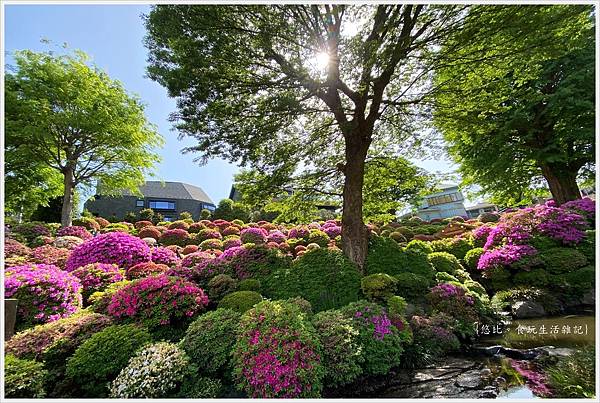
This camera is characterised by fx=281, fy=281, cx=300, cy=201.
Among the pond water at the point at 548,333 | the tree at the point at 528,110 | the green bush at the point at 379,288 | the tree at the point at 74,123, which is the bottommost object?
the pond water at the point at 548,333

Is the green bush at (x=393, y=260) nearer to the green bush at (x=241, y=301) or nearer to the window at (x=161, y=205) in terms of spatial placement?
the green bush at (x=241, y=301)

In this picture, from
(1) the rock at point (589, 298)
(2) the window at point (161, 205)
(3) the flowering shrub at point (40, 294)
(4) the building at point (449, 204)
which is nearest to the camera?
(3) the flowering shrub at point (40, 294)

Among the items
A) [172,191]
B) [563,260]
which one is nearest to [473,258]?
[563,260]

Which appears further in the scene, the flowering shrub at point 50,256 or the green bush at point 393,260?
the flowering shrub at point 50,256

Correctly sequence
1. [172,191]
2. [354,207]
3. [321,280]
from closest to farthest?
[321,280] → [354,207] → [172,191]

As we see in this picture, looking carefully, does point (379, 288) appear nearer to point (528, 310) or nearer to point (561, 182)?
point (528, 310)

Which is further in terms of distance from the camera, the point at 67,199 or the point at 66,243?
the point at 67,199

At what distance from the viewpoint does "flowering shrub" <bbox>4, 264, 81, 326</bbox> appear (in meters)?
4.31

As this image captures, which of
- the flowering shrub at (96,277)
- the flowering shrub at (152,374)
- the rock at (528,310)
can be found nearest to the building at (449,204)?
the rock at (528,310)

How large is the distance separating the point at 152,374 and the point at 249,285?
261 cm

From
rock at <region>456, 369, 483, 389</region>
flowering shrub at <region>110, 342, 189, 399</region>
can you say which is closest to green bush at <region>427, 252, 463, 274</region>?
rock at <region>456, 369, 483, 389</region>

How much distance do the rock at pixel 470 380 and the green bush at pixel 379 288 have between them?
179 centimetres

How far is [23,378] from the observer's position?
2947mm

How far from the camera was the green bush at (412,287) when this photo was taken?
606 cm
